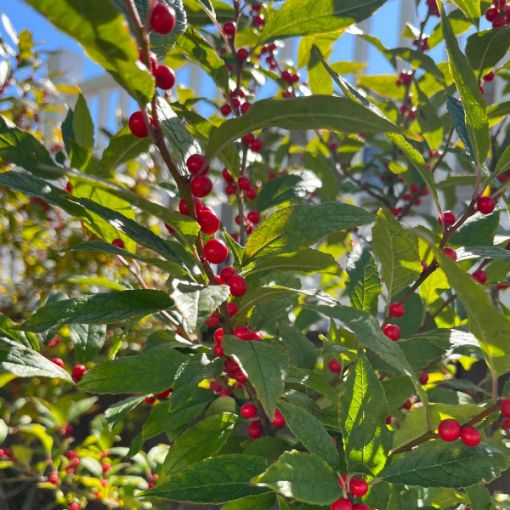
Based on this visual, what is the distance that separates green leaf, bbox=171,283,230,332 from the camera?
1.70 feet

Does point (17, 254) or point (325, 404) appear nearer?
point (325, 404)

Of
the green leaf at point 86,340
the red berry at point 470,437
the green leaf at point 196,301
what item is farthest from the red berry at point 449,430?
the green leaf at point 86,340

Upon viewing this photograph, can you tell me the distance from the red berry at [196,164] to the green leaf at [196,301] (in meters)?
0.13

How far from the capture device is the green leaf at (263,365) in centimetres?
60

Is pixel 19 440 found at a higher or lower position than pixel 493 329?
lower

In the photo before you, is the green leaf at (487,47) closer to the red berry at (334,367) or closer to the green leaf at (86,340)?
the red berry at (334,367)

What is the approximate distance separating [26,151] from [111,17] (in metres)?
0.32

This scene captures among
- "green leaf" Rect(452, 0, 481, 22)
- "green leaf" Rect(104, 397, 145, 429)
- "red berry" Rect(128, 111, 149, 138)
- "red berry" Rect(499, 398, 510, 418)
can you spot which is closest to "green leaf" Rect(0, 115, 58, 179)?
"red berry" Rect(128, 111, 149, 138)

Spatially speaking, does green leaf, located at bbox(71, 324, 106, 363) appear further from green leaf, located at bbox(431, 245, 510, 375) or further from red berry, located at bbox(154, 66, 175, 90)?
green leaf, located at bbox(431, 245, 510, 375)

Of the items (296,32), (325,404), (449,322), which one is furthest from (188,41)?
(449,322)

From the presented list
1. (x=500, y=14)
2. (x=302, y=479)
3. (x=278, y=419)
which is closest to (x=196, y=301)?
(x=302, y=479)

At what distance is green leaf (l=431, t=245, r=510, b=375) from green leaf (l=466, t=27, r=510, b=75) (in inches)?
25.5

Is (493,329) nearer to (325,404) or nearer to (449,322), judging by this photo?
(325,404)

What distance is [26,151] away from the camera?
702mm
